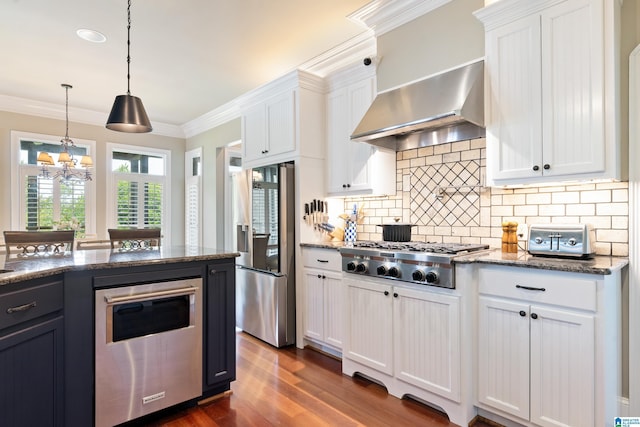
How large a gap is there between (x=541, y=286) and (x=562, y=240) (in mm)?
355

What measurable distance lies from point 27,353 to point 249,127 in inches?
119

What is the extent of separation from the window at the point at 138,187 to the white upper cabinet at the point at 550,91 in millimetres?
5571

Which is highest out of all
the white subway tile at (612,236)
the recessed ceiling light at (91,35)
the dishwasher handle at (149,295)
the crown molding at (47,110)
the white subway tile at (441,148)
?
the recessed ceiling light at (91,35)

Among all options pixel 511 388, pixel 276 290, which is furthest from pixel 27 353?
pixel 511 388

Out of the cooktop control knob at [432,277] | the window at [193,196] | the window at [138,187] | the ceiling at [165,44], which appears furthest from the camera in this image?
the window at [193,196]

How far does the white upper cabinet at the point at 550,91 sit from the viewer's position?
1845 millimetres

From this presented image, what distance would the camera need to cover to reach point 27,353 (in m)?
1.56

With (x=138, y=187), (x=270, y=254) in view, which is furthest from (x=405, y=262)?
(x=138, y=187)

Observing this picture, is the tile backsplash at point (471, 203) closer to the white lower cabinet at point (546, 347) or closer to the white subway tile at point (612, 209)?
the white subway tile at point (612, 209)

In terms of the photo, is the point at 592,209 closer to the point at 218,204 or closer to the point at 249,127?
the point at 249,127

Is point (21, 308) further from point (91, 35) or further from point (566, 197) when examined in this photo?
point (566, 197)

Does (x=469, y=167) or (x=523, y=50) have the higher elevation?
(x=523, y=50)

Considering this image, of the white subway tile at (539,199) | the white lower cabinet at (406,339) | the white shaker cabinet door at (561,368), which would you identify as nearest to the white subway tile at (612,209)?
the white subway tile at (539,199)

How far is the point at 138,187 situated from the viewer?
19.5ft
